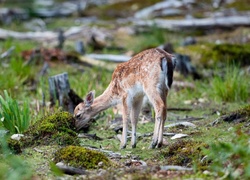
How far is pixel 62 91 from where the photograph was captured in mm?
9273

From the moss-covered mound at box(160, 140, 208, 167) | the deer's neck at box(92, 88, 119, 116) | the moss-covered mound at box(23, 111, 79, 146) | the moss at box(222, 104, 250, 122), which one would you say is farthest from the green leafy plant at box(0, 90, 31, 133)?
the moss at box(222, 104, 250, 122)

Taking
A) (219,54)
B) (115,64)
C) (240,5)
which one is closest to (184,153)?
(115,64)

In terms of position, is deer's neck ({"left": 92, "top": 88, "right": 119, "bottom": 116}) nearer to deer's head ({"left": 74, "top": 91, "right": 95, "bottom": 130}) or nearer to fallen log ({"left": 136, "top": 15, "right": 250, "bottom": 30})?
deer's head ({"left": 74, "top": 91, "right": 95, "bottom": 130})

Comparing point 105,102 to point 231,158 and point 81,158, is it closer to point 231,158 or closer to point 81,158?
point 81,158

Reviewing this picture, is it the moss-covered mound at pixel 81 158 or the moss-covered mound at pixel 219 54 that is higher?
the moss-covered mound at pixel 81 158

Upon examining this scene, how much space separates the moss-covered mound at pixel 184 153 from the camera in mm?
5777

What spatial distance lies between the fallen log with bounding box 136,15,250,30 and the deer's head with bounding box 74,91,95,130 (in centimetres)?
922

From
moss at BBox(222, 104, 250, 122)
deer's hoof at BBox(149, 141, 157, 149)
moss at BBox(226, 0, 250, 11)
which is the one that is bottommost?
deer's hoof at BBox(149, 141, 157, 149)

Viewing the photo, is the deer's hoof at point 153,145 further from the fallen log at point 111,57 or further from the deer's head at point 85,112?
the fallen log at point 111,57

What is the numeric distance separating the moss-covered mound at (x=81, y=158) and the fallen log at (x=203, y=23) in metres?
11.5

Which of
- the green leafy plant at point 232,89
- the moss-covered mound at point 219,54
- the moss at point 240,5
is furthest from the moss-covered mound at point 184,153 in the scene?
the moss at point 240,5

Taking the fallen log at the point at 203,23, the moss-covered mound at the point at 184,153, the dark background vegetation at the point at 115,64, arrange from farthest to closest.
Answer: the fallen log at the point at 203,23 < the moss-covered mound at the point at 184,153 < the dark background vegetation at the point at 115,64

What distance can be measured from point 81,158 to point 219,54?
795cm

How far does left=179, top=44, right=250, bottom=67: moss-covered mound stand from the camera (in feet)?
42.2
